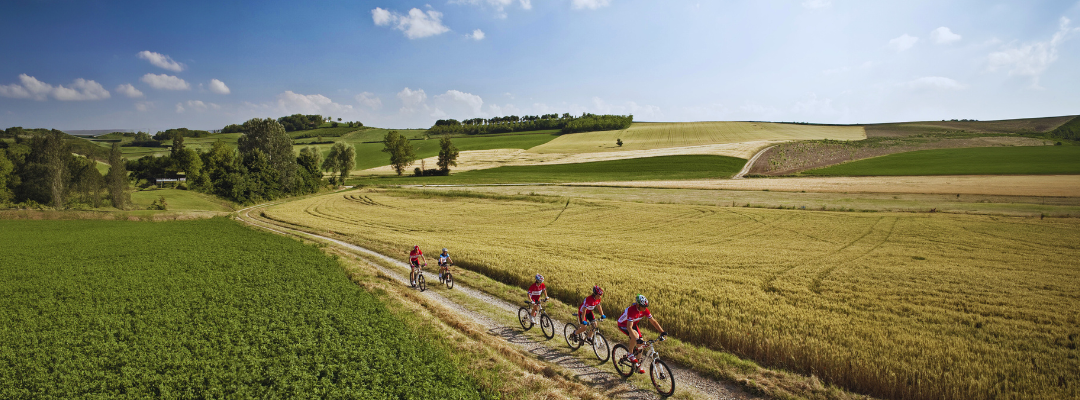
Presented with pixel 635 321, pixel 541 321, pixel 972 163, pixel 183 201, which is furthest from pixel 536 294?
pixel 972 163

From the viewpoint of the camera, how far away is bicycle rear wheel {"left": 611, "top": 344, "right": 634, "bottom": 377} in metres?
11.3

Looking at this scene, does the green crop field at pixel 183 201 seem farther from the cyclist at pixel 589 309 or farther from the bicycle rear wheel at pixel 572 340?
the cyclist at pixel 589 309

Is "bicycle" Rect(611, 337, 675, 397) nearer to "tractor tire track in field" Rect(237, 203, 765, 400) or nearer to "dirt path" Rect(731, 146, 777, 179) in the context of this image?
"tractor tire track in field" Rect(237, 203, 765, 400)

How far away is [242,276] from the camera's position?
19.9 metres

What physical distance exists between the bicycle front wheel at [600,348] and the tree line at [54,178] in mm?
65259

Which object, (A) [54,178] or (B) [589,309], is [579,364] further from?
(A) [54,178]

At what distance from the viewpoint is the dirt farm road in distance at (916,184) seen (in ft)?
145

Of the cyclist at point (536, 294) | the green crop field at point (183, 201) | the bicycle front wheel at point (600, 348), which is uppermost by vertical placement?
the cyclist at point (536, 294)

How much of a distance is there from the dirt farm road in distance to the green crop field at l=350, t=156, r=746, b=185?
30.2ft

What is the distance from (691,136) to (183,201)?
117595mm

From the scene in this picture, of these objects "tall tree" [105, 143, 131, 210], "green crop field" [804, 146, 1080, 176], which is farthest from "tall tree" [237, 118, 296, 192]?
"green crop field" [804, 146, 1080, 176]

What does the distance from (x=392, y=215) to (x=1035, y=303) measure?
1965 inches

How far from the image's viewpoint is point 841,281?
63.6 feet

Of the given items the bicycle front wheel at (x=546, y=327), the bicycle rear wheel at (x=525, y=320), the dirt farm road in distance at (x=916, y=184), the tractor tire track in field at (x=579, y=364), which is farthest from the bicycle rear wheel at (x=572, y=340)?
the dirt farm road in distance at (x=916, y=184)
